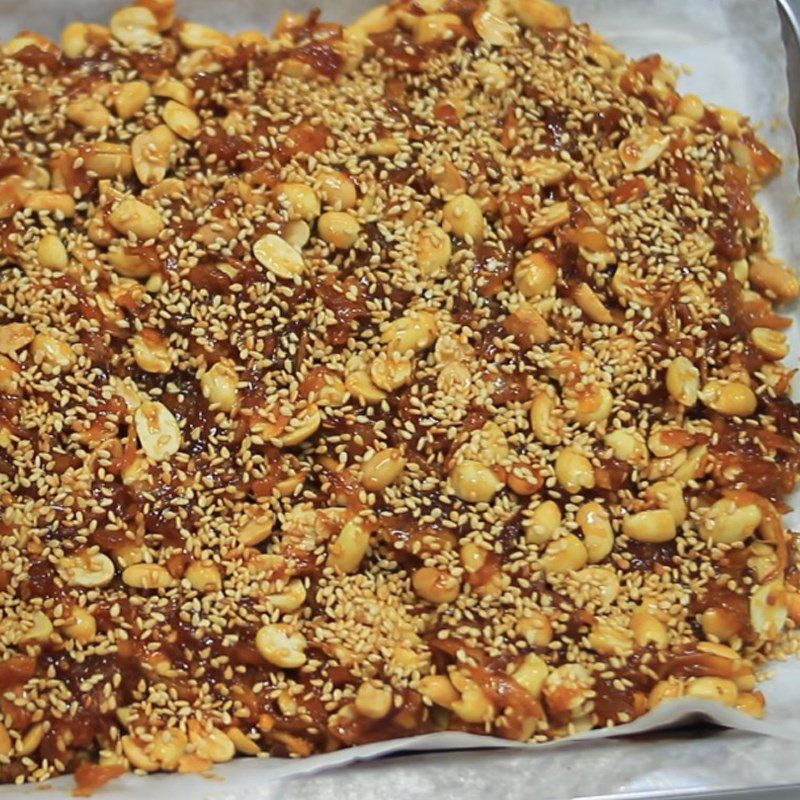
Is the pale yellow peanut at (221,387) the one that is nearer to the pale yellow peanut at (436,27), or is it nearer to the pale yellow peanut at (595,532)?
the pale yellow peanut at (595,532)

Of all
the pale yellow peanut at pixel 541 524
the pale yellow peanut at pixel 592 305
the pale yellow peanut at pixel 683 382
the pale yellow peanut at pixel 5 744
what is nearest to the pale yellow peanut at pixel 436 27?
the pale yellow peanut at pixel 592 305

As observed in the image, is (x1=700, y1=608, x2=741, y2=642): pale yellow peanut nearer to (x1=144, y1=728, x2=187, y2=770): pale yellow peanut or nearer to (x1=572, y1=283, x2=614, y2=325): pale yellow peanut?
(x1=572, y1=283, x2=614, y2=325): pale yellow peanut

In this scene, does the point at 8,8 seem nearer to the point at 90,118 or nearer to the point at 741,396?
the point at 90,118

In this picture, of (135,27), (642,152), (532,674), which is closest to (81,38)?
(135,27)

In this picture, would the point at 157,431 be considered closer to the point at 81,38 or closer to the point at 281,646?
the point at 281,646

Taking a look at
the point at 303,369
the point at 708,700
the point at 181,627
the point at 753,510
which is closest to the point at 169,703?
the point at 181,627
